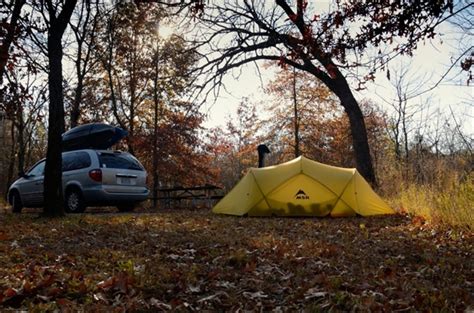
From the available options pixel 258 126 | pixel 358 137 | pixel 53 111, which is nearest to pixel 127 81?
pixel 258 126

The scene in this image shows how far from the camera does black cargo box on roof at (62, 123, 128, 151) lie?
41.0 feet

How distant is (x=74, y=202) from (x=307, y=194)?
227 inches

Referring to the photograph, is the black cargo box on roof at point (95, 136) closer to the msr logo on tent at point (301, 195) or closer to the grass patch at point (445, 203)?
the msr logo on tent at point (301, 195)

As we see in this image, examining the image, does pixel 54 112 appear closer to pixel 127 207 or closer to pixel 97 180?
pixel 97 180

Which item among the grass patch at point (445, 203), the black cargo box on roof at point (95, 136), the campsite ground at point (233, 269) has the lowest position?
the campsite ground at point (233, 269)

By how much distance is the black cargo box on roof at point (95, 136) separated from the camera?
12.5 m

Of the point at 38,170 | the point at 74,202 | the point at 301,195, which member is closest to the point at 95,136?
the point at 38,170

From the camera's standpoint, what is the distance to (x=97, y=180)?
34.7 ft

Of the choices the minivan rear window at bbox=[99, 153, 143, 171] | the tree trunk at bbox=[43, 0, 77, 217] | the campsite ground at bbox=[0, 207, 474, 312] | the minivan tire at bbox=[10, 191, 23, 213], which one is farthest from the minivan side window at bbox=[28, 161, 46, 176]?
the campsite ground at bbox=[0, 207, 474, 312]

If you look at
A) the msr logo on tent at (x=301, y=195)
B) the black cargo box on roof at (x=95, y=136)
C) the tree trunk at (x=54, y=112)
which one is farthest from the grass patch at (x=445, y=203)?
the black cargo box on roof at (x=95, y=136)

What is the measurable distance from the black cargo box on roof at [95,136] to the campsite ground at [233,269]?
5966mm

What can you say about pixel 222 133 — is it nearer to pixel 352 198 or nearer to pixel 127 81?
pixel 127 81

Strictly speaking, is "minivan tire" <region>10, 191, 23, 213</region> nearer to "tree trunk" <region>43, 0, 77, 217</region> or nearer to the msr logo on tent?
"tree trunk" <region>43, 0, 77, 217</region>

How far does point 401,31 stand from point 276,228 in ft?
11.4
